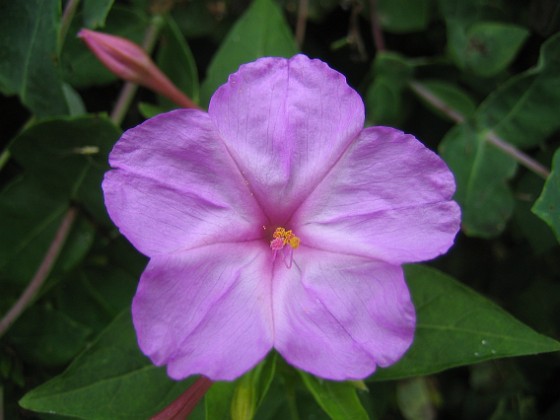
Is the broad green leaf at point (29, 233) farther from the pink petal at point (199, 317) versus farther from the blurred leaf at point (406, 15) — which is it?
the blurred leaf at point (406, 15)

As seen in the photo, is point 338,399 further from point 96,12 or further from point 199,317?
point 96,12

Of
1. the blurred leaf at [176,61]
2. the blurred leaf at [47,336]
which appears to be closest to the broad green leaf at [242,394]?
the blurred leaf at [47,336]

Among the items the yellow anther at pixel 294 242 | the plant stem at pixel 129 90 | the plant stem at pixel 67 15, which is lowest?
the yellow anther at pixel 294 242

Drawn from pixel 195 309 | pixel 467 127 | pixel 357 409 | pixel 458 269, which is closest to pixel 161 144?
pixel 195 309

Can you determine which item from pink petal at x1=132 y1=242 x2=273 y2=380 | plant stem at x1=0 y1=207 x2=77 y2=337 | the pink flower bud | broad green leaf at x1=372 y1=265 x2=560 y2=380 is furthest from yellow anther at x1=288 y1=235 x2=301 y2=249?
plant stem at x1=0 y1=207 x2=77 y2=337

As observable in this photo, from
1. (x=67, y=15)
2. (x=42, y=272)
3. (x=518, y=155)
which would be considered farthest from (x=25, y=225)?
(x=518, y=155)

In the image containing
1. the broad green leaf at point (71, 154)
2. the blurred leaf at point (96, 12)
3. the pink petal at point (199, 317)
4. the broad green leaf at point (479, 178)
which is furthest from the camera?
the broad green leaf at point (479, 178)
